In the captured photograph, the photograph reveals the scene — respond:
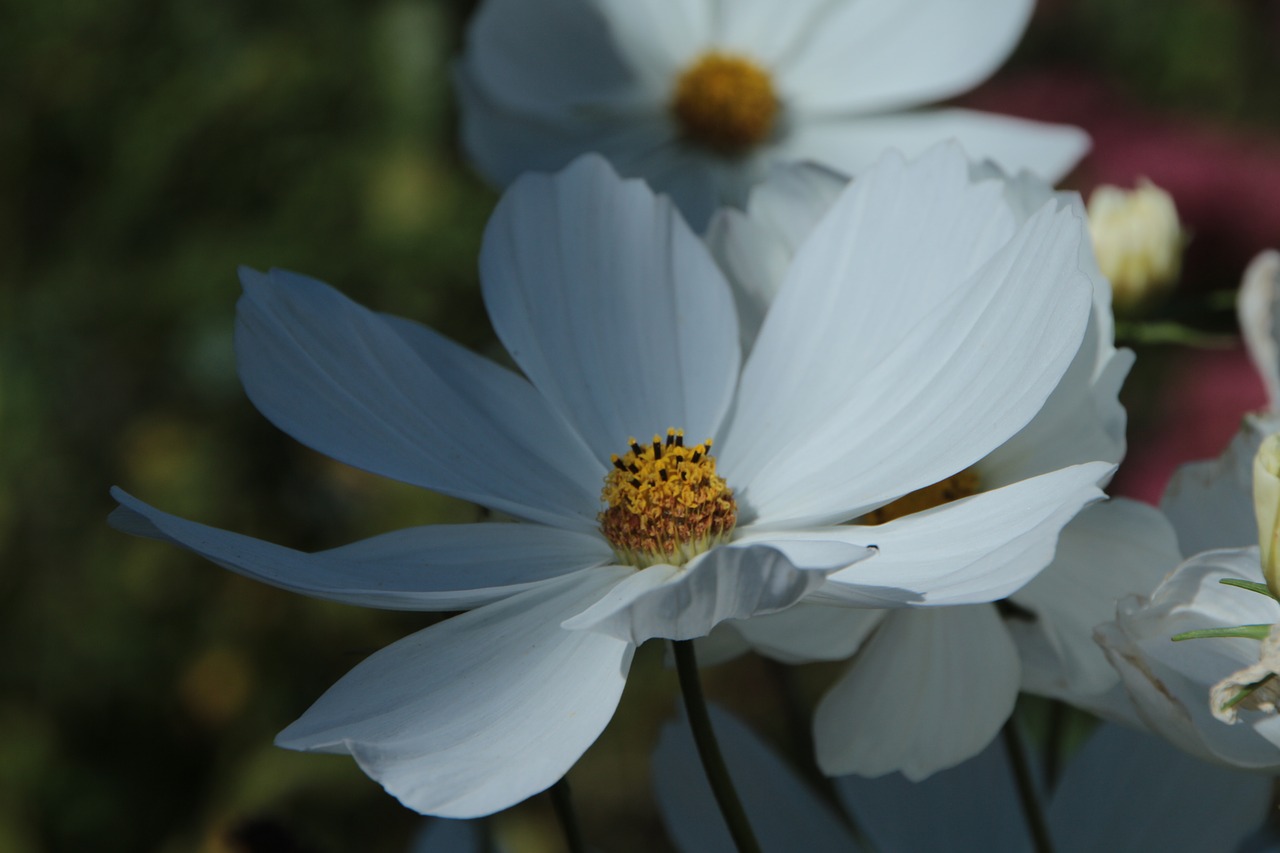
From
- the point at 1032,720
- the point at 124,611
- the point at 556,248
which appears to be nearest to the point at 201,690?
the point at 124,611

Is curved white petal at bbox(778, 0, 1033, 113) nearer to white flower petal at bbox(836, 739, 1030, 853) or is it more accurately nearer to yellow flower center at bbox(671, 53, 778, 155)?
yellow flower center at bbox(671, 53, 778, 155)

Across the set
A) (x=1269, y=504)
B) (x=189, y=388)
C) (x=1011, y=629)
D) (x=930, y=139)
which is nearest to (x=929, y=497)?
(x=1011, y=629)

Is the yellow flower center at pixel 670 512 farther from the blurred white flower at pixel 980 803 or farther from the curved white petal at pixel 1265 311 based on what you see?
the curved white petal at pixel 1265 311

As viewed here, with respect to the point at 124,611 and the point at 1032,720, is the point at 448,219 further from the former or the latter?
the point at 1032,720

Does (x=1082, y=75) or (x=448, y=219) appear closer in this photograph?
(x=448, y=219)

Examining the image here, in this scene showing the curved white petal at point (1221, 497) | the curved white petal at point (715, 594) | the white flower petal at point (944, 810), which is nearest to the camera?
the curved white petal at point (715, 594)

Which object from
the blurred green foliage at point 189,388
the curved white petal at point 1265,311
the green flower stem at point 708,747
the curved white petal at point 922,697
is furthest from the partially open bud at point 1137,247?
the blurred green foliage at point 189,388
